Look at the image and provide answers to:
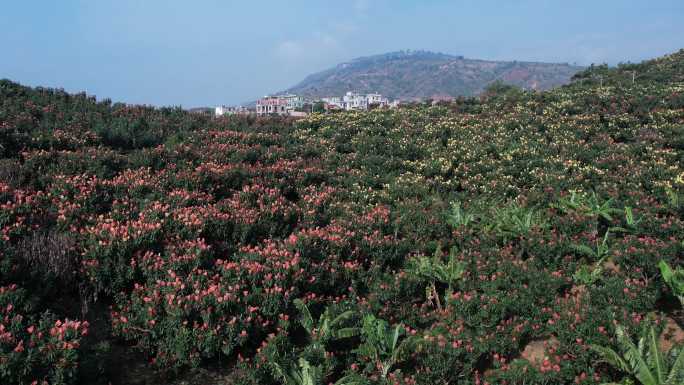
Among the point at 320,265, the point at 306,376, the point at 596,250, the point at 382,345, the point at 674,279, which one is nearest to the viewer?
the point at 306,376

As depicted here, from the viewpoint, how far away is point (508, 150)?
13.0m

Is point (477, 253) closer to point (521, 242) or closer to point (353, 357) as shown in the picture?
point (521, 242)

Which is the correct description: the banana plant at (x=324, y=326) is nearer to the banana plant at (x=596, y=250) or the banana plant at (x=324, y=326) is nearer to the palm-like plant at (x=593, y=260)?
the palm-like plant at (x=593, y=260)

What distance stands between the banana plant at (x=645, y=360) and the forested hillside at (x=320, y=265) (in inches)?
0.9

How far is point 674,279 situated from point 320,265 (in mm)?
4381

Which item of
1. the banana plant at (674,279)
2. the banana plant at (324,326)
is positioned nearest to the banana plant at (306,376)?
the banana plant at (324,326)

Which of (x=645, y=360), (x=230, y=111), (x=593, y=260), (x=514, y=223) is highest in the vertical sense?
(x=230, y=111)

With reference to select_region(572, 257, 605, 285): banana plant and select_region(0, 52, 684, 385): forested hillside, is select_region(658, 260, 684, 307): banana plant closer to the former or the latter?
select_region(0, 52, 684, 385): forested hillside

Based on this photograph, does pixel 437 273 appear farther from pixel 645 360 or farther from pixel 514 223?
pixel 645 360

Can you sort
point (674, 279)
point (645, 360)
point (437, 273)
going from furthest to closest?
point (437, 273), point (674, 279), point (645, 360)

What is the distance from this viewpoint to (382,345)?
4789mm

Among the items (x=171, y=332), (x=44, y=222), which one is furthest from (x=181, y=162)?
(x=171, y=332)

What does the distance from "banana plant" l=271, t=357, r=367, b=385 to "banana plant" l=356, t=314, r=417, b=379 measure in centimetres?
35

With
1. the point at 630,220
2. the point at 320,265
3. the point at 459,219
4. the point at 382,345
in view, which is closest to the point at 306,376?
the point at 382,345
